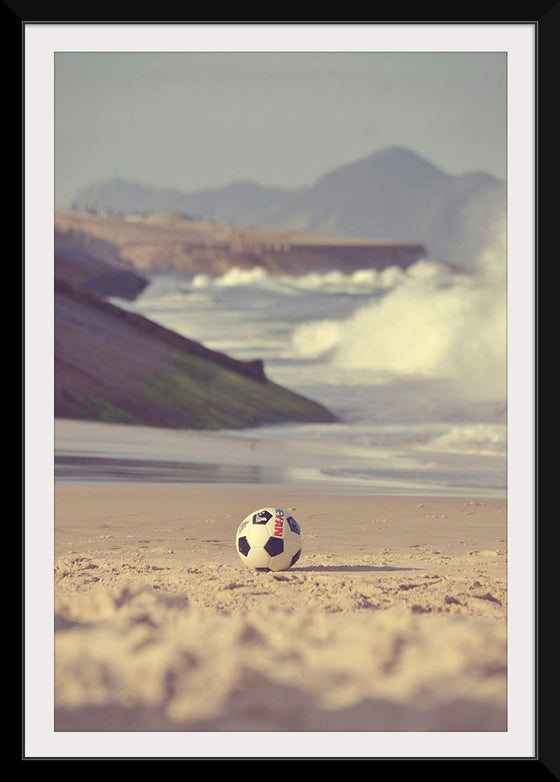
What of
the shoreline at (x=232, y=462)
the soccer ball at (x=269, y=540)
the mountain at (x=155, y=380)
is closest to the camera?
the soccer ball at (x=269, y=540)

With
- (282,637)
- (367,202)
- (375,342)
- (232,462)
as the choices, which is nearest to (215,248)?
(367,202)

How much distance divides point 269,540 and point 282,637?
2.35 m

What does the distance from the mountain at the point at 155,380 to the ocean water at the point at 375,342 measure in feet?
1.36

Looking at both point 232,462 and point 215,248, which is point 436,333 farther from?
point 232,462

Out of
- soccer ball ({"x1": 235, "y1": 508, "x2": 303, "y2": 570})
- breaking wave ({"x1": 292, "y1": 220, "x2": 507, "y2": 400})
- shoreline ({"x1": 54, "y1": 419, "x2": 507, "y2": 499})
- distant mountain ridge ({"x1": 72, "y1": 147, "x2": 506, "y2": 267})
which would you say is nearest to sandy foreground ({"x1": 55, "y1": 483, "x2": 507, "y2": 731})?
soccer ball ({"x1": 235, "y1": 508, "x2": 303, "y2": 570})

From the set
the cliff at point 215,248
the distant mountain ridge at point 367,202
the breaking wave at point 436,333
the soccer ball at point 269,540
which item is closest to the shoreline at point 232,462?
the breaking wave at point 436,333

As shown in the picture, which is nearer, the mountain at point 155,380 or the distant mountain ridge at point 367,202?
the distant mountain ridge at point 367,202

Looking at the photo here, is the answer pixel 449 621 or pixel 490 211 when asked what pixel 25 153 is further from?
pixel 490 211

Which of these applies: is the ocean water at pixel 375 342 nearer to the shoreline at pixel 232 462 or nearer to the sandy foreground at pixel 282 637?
the shoreline at pixel 232 462

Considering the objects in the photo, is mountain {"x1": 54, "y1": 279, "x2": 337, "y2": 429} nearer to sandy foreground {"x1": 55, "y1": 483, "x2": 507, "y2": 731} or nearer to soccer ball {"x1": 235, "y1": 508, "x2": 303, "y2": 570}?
sandy foreground {"x1": 55, "y1": 483, "x2": 507, "y2": 731}

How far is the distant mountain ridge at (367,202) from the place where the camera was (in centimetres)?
2098

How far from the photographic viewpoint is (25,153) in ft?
17.0

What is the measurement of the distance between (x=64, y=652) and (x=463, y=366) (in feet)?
55.6
